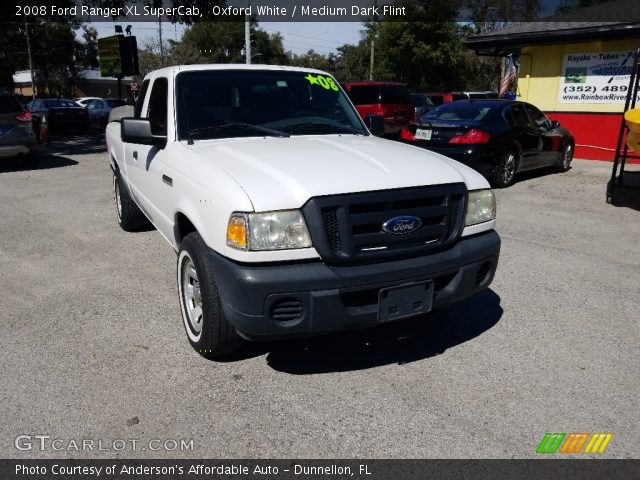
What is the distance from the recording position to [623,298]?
4.49 m

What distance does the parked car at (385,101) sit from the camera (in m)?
16.1

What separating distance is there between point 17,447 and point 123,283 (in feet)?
7.51

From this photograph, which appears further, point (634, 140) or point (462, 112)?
point (462, 112)

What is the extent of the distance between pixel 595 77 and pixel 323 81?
11501 mm

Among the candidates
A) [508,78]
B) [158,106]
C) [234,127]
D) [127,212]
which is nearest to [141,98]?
[158,106]

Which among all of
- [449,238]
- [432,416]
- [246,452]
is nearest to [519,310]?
[449,238]

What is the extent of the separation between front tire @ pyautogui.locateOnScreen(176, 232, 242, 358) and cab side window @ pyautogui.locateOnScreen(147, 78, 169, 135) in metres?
1.18

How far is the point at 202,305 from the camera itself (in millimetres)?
3121

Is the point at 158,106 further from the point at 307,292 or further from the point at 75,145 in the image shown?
the point at 75,145

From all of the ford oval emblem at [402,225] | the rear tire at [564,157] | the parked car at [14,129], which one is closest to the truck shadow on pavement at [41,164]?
the parked car at [14,129]

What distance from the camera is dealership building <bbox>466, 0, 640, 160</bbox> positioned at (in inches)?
502

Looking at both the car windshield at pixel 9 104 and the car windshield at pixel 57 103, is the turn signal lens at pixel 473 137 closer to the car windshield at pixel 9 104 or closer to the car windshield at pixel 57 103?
the car windshield at pixel 9 104

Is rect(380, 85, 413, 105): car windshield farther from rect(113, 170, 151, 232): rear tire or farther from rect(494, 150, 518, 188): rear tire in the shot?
rect(113, 170, 151, 232): rear tire

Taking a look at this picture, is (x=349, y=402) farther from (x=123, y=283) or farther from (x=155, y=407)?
(x=123, y=283)
